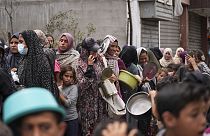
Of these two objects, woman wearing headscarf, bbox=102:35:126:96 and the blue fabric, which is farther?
woman wearing headscarf, bbox=102:35:126:96

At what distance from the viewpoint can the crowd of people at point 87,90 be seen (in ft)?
8.11

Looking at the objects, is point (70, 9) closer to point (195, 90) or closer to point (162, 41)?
point (162, 41)

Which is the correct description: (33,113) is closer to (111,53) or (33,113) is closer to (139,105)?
(139,105)

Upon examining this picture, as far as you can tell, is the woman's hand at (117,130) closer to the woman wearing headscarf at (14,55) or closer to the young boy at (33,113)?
the young boy at (33,113)

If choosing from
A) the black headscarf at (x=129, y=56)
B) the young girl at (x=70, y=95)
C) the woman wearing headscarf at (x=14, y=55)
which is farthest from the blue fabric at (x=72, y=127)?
the black headscarf at (x=129, y=56)

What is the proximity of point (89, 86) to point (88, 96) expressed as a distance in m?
0.15

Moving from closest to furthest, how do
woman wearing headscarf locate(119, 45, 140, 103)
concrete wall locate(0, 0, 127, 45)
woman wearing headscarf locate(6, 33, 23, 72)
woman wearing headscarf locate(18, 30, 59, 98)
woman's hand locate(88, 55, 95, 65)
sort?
woman wearing headscarf locate(18, 30, 59, 98) < woman's hand locate(88, 55, 95, 65) < woman wearing headscarf locate(6, 33, 23, 72) < woman wearing headscarf locate(119, 45, 140, 103) < concrete wall locate(0, 0, 127, 45)

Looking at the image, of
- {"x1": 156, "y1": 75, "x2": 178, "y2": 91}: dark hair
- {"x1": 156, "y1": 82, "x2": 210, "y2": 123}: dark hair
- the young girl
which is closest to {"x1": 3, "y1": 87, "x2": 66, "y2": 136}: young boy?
{"x1": 156, "y1": 82, "x2": 210, "y2": 123}: dark hair

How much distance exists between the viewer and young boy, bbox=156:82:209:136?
2.70m

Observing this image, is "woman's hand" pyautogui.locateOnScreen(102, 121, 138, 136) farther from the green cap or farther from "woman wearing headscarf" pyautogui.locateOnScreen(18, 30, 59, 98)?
"woman wearing headscarf" pyautogui.locateOnScreen(18, 30, 59, 98)

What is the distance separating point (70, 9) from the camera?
1714 cm

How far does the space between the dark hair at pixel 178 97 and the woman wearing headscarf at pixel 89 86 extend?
163 inches

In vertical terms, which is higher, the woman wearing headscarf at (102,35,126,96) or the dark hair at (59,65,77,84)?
the woman wearing headscarf at (102,35,126,96)

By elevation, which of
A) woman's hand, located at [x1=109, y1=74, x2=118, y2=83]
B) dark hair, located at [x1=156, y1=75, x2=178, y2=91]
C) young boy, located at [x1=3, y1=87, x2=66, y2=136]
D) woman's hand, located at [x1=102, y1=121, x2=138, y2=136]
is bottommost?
woman's hand, located at [x1=109, y1=74, x2=118, y2=83]
